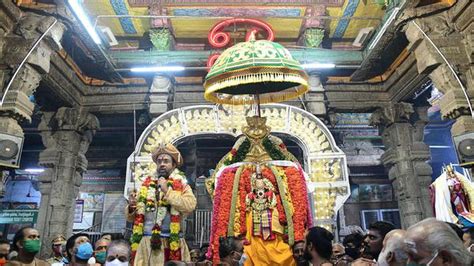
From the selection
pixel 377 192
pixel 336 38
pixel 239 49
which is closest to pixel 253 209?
pixel 239 49

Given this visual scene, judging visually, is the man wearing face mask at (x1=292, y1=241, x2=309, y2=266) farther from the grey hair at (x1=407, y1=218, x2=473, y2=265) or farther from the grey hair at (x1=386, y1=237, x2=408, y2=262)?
the grey hair at (x1=407, y1=218, x2=473, y2=265)

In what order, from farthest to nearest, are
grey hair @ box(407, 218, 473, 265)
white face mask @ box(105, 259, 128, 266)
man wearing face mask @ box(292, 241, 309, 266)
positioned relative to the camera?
man wearing face mask @ box(292, 241, 309, 266), white face mask @ box(105, 259, 128, 266), grey hair @ box(407, 218, 473, 265)

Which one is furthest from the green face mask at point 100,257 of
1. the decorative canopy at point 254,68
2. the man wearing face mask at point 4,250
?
the decorative canopy at point 254,68

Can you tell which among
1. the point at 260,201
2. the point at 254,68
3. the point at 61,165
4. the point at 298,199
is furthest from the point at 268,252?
the point at 61,165

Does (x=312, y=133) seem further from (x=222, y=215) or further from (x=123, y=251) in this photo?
(x=123, y=251)

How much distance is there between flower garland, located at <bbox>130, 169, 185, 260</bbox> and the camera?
3762 millimetres

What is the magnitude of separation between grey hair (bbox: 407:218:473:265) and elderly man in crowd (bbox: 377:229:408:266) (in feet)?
0.47

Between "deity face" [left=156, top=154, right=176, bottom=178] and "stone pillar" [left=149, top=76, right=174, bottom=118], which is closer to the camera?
"deity face" [left=156, top=154, right=176, bottom=178]

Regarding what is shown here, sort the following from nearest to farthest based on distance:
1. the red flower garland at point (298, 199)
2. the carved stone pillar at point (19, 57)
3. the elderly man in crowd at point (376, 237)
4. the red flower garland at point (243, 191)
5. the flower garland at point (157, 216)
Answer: the elderly man in crowd at point (376, 237) < the flower garland at point (157, 216) < the red flower garland at point (298, 199) < the red flower garland at point (243, 191) < the carved stone pillar at point (19, 57)

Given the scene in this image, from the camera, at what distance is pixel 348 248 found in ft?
14.3

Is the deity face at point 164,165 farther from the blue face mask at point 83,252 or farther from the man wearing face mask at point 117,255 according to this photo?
the blue face mask at point 83,252

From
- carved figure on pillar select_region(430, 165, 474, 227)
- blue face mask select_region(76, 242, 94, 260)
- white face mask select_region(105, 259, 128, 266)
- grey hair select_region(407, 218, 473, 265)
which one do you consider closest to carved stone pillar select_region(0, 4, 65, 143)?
blue face mask select_region(76, 242, 94, 260)

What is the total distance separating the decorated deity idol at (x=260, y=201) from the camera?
186 inches

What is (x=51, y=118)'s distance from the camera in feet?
28.7
